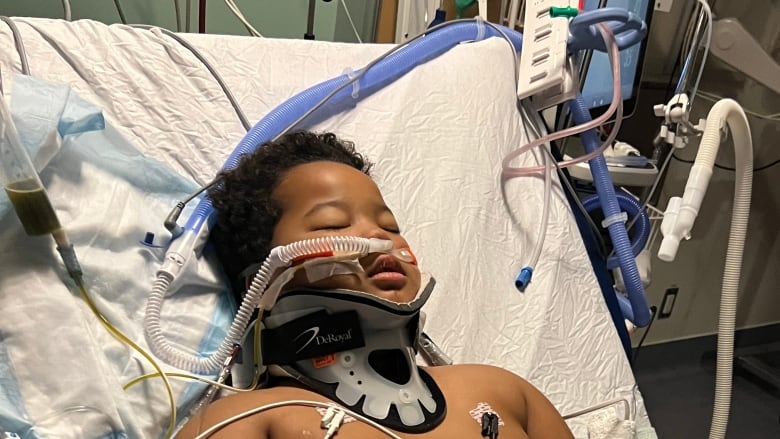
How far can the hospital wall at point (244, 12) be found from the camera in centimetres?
202

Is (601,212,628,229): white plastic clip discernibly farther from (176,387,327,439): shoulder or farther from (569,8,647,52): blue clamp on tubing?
(176,387,327,439): shoulder

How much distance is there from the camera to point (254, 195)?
109 centimetres

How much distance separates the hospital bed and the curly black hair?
70 mm

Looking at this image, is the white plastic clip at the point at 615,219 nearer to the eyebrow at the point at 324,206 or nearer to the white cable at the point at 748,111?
the eyebrow at the point at 324,206

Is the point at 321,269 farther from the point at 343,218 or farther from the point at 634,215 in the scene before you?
the point at 634,215

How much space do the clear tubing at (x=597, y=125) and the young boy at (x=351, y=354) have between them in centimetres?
54

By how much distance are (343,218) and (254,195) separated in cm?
19

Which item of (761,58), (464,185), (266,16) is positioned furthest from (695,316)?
(266,16)

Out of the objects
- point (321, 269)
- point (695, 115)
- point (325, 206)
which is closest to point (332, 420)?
point (321, 269)

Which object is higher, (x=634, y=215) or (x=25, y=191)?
(x=25, y=191)

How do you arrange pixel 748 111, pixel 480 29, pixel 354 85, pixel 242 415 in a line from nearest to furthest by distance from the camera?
pixel 242 415 → pixel 354 85 → pixel 480 29 → pixel 748 111

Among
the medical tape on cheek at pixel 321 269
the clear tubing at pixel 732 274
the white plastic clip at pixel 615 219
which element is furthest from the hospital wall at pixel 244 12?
the clear tubing at pixel 732 274

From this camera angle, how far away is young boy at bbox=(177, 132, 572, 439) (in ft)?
2.87

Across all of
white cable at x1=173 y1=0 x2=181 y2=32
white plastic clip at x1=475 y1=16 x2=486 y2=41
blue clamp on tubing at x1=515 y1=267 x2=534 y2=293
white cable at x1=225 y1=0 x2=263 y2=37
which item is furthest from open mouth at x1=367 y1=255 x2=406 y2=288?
white cable at x1=173 y1=0 x2=181 y2=32
